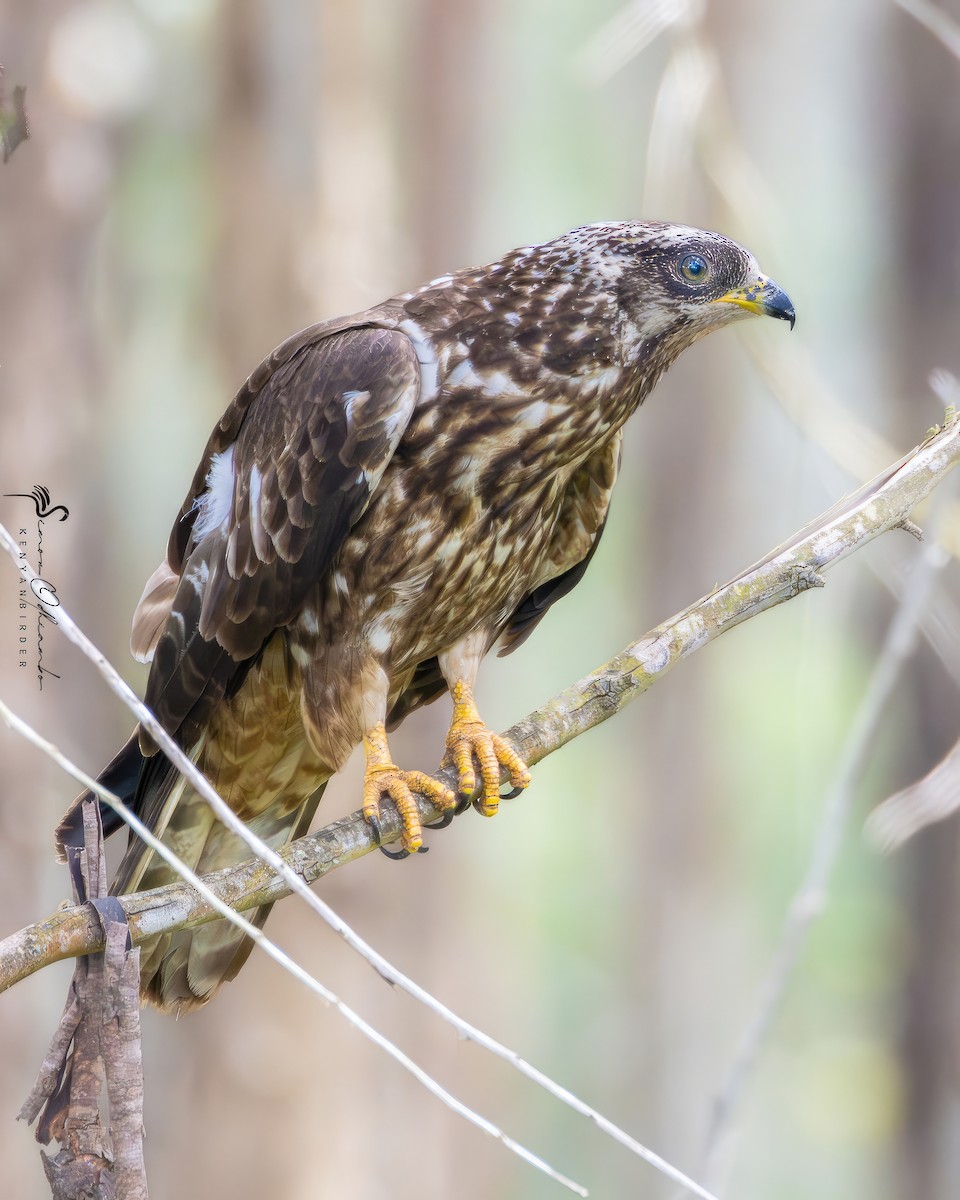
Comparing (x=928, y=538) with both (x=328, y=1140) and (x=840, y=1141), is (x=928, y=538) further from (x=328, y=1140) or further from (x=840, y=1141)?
(x=840, y=1141)

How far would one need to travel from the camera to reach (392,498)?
2.81 meters

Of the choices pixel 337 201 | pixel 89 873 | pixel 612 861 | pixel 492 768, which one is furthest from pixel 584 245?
pixel 612 861

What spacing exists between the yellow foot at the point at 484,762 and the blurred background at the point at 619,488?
26.4 inches

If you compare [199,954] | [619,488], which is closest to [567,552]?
[199,954]

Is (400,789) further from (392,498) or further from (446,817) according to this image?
(392,498)

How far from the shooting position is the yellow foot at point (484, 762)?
2902 mm

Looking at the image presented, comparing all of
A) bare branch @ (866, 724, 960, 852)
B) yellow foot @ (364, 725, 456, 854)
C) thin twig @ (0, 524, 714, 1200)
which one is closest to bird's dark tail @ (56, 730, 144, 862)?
yellow foot @ (364, 725, 456, 854)

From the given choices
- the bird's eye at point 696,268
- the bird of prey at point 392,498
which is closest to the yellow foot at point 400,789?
the bird of prey at point 392,498

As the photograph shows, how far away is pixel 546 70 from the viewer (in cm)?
935

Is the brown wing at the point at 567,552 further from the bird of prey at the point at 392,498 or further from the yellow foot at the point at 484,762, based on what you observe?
the yellow foot at the point at 484,762

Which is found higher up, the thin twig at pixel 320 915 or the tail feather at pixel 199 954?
the thin twig at pixel 320 915

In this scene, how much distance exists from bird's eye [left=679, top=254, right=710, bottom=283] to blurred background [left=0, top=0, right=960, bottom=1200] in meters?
0.59

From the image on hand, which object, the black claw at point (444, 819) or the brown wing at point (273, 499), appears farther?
the black claw at point (444, 819)

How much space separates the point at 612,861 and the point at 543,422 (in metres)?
6.79
